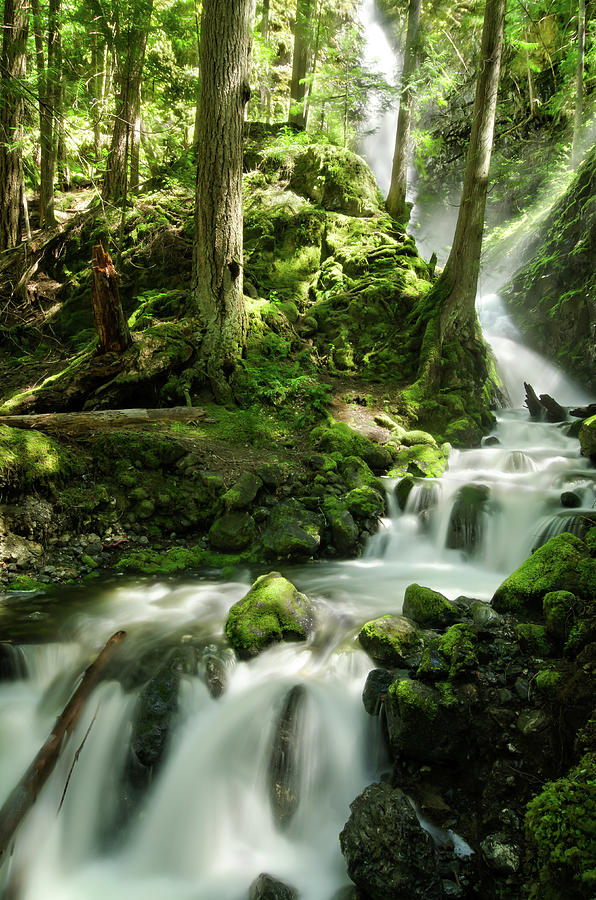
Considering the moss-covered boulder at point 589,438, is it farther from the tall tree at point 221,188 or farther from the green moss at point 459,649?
the tall tree at point 221,188

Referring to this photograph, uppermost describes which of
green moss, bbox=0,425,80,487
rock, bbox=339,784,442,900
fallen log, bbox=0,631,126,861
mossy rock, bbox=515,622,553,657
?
green moss, bbox=0,425,80,487

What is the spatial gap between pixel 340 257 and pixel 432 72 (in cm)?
398

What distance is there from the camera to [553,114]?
15.2m

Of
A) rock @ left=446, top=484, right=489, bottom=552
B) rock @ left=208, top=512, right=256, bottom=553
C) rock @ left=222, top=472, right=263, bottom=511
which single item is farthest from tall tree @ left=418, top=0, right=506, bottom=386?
rock @ left=208, top=512, right=256, bottom=553

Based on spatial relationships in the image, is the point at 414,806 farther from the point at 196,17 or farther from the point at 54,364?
the point at 196,17

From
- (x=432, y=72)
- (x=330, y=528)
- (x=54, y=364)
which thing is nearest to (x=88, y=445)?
(x=330, y=528)

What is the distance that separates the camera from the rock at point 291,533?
516cm

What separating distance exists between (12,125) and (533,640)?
11749mm

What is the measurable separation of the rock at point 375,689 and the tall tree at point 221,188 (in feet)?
15.8

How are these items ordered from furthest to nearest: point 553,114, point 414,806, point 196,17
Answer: point 553,114 → point 196,17 → point 414,806

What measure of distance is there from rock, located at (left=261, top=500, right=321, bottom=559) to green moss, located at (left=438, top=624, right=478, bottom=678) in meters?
2.14

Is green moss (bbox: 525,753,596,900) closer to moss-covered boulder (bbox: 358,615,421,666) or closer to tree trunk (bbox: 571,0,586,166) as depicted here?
moss-covered boulder (bbox: 358,615,421,666)

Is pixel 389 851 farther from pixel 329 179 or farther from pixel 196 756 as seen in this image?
pixel 329 179

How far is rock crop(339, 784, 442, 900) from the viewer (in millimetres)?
2162
